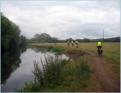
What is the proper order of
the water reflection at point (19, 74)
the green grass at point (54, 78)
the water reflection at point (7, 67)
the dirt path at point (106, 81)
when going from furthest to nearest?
the water reflection at point (7, 67)
the water reflection at point (19, 74)
the green grass at point (54, 78)
the dirt path at point (106, 81)

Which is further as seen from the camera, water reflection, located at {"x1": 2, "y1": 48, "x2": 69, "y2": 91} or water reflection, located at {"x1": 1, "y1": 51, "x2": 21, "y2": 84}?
water reflection, located at {"x1": 1, "y1": 51, "x2": 21, "y2": 84}

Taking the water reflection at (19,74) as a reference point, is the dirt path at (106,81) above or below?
above

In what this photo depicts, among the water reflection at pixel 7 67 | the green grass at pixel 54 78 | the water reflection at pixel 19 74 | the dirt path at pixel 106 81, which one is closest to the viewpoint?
the dirt path at pixel 106 81

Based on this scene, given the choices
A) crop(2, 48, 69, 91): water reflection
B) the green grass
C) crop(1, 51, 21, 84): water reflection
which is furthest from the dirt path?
crop(1, 51, 21, 84): water reflection

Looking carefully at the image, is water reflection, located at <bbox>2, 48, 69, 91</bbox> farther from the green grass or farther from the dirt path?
the dirt path

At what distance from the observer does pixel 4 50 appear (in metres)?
46.2

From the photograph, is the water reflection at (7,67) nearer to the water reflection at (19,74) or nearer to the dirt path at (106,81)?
the water reflection at (19,74)

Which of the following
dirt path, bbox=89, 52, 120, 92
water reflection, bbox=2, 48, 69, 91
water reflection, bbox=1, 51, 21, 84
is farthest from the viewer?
water reflection, bbox=1, 51, 21, 84

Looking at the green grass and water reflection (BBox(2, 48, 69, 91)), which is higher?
the green grass

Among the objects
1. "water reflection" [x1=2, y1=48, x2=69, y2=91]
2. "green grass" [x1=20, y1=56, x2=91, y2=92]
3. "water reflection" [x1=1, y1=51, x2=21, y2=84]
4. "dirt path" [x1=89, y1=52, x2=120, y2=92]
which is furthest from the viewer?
"water reflection" [x1=1, y1=51, x2=21, y2=84]

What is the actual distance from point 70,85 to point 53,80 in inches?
56.0

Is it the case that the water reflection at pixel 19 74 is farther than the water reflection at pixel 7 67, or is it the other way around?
the water reflection at pixel 7 67

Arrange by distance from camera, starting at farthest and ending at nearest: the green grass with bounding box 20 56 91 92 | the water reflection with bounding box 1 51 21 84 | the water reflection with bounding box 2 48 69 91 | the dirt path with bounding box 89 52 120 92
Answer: the water reflection with bounding box 1 51 21 84 < the water reflection with bounding box 2 48 69 91 < the green grass with bounding box 20 56 91 92 < the dirt path with bounding box 89 52 120 92

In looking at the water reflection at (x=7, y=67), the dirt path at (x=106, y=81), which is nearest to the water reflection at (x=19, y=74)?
the water reflection at (x=7, y=67)
